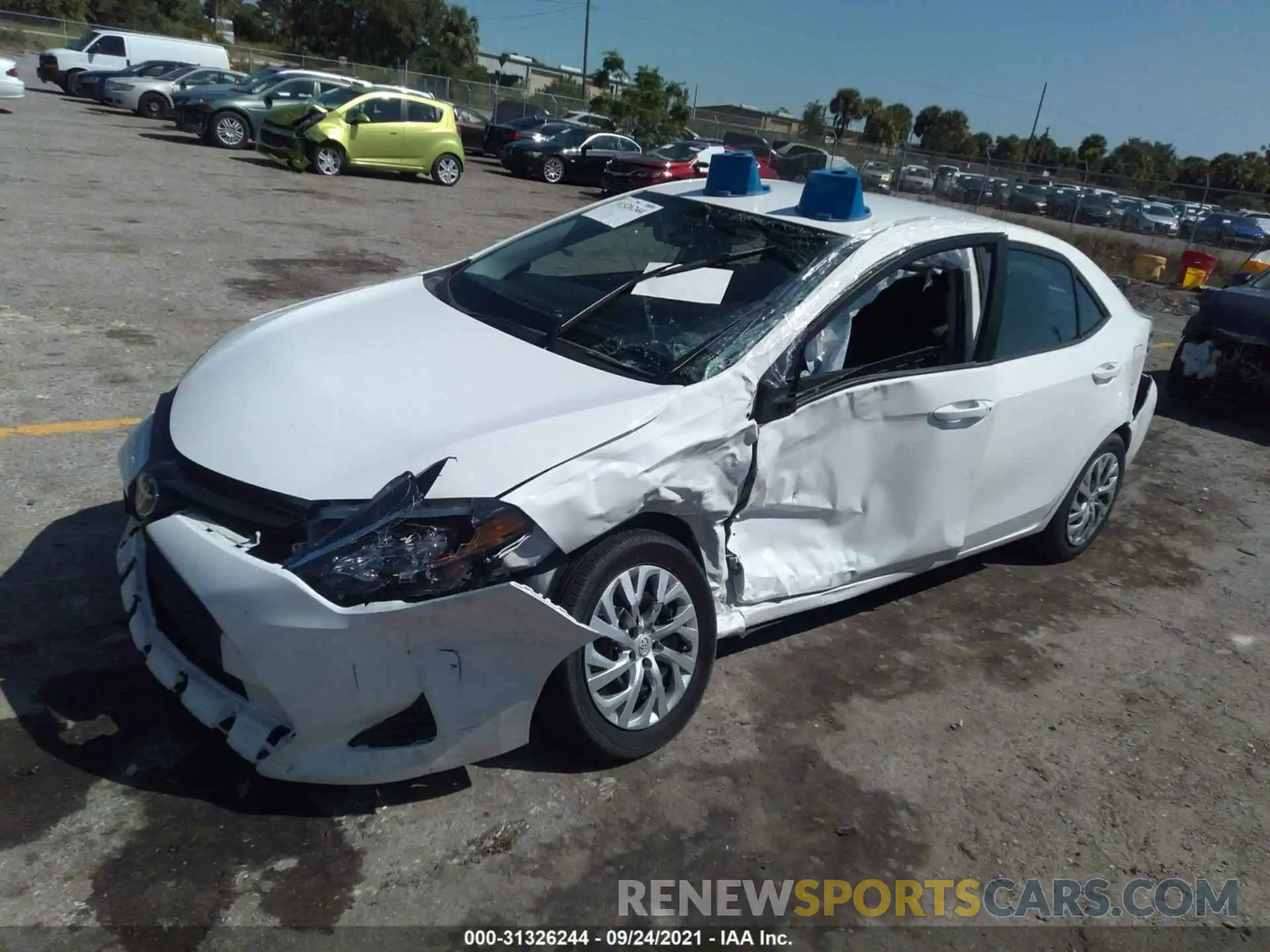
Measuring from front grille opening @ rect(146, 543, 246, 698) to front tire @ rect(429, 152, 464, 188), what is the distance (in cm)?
1811

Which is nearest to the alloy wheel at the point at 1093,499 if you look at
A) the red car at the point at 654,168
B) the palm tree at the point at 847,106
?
the red car at the point at 654,168

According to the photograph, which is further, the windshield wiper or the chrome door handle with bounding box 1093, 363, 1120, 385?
the chrome door handle with bounding box 1093, 363, 1120, 385

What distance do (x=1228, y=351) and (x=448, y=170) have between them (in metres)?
15.3

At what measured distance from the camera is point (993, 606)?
466 centimetres

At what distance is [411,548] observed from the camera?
260 cm

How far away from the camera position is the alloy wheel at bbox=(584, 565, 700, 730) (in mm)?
2961

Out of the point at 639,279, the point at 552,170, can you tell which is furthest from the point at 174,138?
the point at 639,279

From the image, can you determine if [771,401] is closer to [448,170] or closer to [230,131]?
[448,170]

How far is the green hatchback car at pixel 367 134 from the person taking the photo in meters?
18.4

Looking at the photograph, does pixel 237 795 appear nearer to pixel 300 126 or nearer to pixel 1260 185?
pixel 300 126

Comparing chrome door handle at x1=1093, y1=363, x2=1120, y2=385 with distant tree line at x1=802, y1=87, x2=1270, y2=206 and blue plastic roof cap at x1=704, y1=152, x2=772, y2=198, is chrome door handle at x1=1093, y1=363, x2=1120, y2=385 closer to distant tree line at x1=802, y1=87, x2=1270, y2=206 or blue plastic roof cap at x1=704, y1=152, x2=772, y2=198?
blue plastic roof cap at x1=704, y1=152, x2=772, y2=198

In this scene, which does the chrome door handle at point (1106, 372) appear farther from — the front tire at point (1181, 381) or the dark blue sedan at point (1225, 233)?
the dark blue sedan at point (1225, 233)

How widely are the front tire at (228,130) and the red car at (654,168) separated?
296 inches

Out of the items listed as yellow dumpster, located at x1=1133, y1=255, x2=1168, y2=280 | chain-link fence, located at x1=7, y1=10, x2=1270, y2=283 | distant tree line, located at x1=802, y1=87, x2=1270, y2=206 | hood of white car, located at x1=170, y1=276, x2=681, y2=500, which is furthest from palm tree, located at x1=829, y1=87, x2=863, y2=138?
hood of white car, located at x1=170, y1=276, x2=681, y2=500
